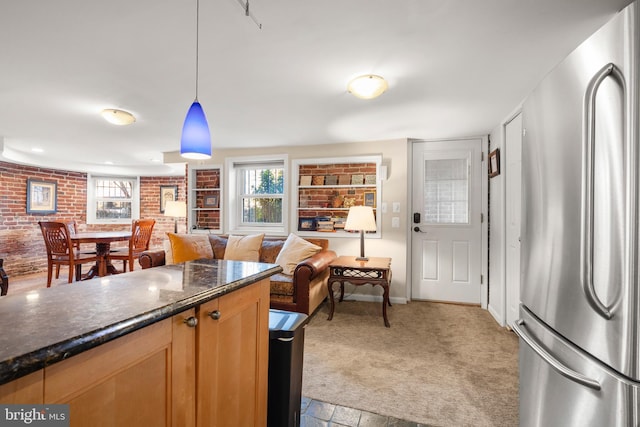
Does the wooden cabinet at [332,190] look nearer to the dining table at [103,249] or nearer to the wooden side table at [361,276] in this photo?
the wooden side table at [361,276]

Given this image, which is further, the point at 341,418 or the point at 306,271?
the point at 306,271

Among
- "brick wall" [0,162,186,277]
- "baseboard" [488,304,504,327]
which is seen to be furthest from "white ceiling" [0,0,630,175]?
"brick wall" [0,162,186,277]

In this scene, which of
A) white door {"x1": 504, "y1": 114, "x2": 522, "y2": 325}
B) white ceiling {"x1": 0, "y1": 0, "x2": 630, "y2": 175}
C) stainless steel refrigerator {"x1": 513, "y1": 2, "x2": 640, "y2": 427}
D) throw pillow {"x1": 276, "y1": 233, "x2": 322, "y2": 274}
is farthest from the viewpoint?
throw pillow {"x1": 276, "y1": 233, "x2": 322, "y2": 274}

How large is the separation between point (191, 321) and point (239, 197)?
394cm

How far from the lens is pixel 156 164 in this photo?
6020 millimetres

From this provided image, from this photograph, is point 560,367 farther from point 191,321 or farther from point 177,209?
point 177,209

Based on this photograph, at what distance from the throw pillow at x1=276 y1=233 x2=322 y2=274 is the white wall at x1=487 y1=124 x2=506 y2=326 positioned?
1.95 m

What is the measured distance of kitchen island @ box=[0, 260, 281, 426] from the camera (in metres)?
0.55

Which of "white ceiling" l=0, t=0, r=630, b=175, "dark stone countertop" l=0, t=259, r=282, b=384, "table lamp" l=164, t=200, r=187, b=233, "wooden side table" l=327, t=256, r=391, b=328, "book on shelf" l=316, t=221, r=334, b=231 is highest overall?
"white ceiling" l=0, t=0, r=630, b=175

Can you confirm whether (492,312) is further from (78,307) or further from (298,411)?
(78,307)

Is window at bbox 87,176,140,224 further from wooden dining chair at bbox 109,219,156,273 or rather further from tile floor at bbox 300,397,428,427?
tile floor at bbox 300,397,428,427

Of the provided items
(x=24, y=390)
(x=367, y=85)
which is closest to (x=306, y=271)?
(x=367, y=85)

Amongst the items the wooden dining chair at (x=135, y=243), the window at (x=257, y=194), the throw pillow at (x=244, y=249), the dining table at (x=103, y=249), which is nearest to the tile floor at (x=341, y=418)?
the throw pillow at (x=244, y=249)

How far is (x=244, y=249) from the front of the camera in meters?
3.66
